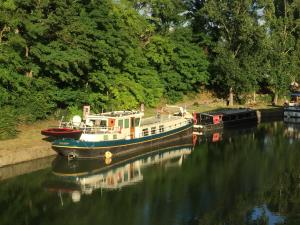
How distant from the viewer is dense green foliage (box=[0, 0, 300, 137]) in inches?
1976

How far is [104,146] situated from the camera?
46469 millimetres

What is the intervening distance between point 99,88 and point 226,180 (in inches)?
977

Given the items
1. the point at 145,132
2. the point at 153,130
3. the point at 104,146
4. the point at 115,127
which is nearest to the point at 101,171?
the point at 104,146

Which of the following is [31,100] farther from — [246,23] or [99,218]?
[246,23]

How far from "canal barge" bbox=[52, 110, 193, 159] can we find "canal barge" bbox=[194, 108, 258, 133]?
11744 millimetres

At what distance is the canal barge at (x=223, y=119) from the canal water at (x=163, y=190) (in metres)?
13.3

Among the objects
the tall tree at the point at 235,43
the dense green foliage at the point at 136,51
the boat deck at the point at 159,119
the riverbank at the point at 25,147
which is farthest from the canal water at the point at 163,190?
the tall tree at the point at 235,43

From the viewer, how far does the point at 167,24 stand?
284 feet

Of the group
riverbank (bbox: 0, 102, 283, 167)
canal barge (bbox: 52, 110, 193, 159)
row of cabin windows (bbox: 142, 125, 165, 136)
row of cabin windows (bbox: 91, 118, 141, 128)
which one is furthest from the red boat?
row of cabin windows (bbox: 142, 125, 165, 136)

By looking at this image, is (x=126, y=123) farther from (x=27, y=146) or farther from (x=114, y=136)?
(x=27, y=146)

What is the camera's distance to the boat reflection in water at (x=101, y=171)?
3831 cm

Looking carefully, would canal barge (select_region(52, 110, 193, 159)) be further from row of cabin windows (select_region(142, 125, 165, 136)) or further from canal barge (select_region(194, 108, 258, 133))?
canal barge (select_region(194, 108, 258, 133))

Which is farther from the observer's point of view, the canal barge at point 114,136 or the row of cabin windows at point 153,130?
the row of cabin windows at point 153,130

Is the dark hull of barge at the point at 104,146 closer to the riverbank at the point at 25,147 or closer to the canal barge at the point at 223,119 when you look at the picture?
the riverbank at the point at 25,147
